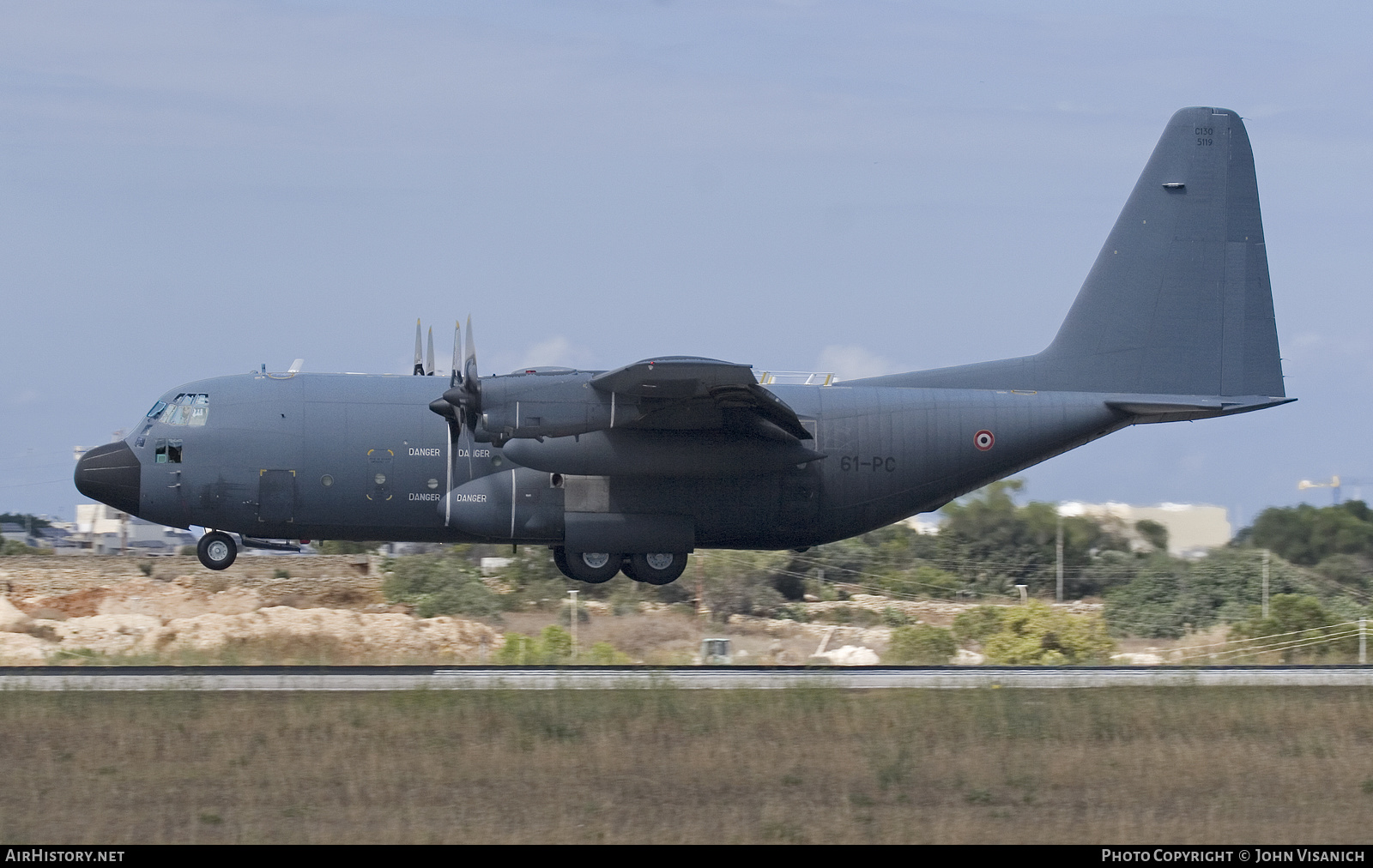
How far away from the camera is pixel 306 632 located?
21.8 meters

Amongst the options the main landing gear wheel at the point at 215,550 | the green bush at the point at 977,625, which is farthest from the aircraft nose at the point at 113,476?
the green bush at the point at 977,625

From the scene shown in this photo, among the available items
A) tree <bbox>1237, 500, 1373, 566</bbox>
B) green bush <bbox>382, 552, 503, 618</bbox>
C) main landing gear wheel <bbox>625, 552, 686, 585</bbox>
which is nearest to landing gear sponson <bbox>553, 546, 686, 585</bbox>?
main landing gear wheel <bbox>625, 552, 686, 585</bbox>

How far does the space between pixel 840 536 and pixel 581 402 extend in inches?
189

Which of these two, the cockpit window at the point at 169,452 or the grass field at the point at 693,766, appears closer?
the grass field at the point at 693,766

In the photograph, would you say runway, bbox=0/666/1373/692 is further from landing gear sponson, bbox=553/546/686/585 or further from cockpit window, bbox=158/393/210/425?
cockpit window, bbox=158/393/210/425

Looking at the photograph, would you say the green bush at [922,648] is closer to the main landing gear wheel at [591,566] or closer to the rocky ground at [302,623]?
the rocky ground at [302,623]

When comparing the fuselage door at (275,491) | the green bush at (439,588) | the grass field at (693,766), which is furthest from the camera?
the green bush at (439,588)

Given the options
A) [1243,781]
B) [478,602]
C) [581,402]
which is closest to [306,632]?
[478,602]

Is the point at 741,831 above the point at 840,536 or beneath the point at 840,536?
beneath

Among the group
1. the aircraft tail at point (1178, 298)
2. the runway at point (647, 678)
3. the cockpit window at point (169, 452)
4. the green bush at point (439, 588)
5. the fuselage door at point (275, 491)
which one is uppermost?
the aircraft tail at point (1178, 298)

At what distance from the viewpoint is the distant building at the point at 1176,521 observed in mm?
28672

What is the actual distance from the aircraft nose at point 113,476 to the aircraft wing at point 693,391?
21.9 ft

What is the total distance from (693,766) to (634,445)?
6.62 meters
